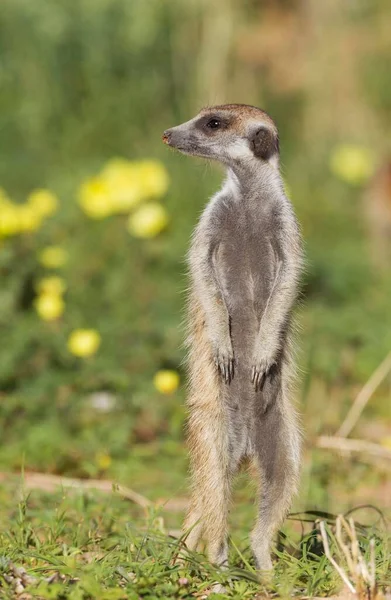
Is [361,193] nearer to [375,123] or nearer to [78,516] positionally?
[375,123]

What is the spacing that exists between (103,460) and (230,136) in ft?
6.47

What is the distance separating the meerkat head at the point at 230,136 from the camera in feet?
12.1

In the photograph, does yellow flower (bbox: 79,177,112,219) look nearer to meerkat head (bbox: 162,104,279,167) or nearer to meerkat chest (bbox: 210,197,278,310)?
meerkat head (bbox: 162,104,279,167)

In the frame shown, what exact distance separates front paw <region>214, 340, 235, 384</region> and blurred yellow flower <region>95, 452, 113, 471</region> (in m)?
1.54

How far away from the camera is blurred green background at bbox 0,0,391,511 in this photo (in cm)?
543

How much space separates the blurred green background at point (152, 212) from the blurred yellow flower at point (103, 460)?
1.4 inches

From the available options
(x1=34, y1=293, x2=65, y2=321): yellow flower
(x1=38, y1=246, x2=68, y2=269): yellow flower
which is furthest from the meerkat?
(x1=38, y1=246, x2=68, y2=269): yellow flower

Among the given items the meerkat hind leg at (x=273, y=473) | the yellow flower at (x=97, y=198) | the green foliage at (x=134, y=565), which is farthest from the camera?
the yellow flower at (x=97, y=198)

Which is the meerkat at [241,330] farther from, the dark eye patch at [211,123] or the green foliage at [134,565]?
the green foliage at [134,565]

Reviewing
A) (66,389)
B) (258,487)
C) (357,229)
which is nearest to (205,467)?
(258,487)

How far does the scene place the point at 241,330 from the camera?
3693 millimetres

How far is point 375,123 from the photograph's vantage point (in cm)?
1156

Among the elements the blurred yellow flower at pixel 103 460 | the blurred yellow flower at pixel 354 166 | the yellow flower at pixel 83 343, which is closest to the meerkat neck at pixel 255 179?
the blurred yellow flower at pixel 103 460

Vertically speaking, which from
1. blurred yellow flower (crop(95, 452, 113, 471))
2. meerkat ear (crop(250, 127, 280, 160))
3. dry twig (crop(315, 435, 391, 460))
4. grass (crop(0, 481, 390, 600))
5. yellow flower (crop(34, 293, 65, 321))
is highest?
meerkat ear (crop(250, 127, 280, 160))
